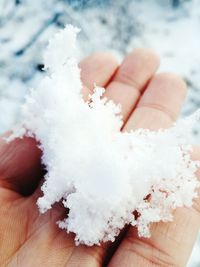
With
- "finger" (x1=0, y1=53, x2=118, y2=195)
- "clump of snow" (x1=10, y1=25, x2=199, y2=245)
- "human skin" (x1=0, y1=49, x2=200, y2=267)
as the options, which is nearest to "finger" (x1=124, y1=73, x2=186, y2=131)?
"human skin" (x1=0, y1=49, x2=200, y2=267)

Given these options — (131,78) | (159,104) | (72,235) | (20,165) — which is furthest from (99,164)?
(131,78)

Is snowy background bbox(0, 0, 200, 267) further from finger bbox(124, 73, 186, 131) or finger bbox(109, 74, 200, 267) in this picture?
finger bbox(109, 74, 200, 267)

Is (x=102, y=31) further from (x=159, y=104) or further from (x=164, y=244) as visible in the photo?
(x=164, y=244)

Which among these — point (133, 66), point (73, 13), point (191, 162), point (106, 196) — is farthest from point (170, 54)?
point (106, 196)

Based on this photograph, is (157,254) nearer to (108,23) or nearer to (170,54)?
(170,54)

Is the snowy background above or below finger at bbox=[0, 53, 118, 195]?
above

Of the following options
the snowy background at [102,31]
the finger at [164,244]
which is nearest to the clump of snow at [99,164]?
the finger at [164,244]
